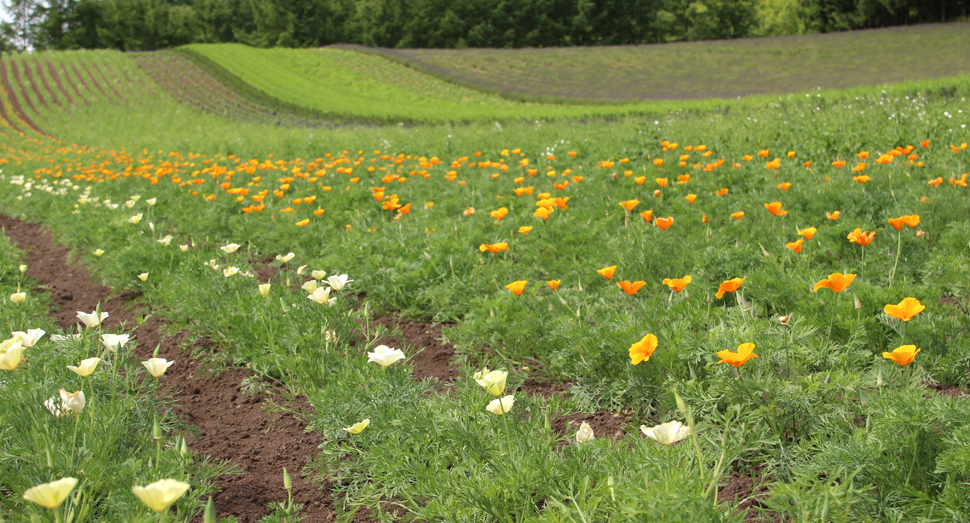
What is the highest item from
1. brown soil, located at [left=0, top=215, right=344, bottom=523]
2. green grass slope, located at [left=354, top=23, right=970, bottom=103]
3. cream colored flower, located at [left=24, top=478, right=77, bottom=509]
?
green grass slope, located at [left=354, top=23, right=970, bottom=103]

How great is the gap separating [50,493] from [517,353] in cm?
216

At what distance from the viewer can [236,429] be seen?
8.83ft

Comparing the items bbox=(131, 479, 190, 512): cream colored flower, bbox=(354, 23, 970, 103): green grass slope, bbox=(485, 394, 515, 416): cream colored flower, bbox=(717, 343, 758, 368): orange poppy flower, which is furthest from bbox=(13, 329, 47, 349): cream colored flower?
bbox=(354, 23, 970, 103): green grass slope

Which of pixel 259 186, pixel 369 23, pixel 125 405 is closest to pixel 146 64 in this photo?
pixel 369 23

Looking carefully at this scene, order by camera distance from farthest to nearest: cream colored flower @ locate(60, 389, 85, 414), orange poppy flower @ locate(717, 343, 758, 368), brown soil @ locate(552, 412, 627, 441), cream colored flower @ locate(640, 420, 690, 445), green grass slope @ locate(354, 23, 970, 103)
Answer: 1. green grass slope @ locate(354, 23, 970, 103)
2. brown soil @ locate(552, 412, 627, 441)
3. cream colored flower @ locate(60, 389, 85, 414)
4. orange poppy flower @ locate(717, 343, 758, 368)
5. cream colored flower @ locate(640, 420, 690, 445)

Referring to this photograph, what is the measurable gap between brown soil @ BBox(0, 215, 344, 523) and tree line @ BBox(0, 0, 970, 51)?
168 ft

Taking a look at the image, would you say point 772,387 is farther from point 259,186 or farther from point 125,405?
point 259,186

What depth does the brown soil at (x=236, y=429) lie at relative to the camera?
216cm

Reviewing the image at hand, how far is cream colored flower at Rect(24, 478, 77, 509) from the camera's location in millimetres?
1126

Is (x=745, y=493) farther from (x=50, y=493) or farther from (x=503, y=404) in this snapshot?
(x=50, y=493)

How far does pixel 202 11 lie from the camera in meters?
59.2

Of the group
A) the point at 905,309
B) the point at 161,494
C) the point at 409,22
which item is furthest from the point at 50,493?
the point at 409,22

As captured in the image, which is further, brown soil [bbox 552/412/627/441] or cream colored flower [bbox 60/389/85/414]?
brown soil [bbox 552/412/627/441]

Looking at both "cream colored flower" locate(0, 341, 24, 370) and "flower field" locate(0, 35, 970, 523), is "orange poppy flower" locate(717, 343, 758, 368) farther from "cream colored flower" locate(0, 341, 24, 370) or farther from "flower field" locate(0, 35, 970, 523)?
"cream colored flower" locate(0, 341, 24, 370)
